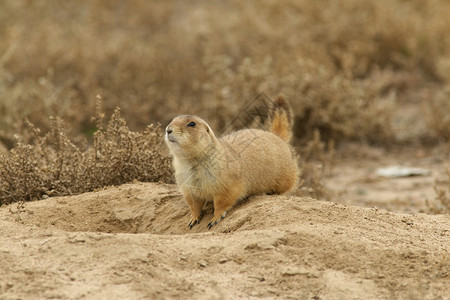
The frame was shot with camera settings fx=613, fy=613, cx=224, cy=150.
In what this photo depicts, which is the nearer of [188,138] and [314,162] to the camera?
[188,138]

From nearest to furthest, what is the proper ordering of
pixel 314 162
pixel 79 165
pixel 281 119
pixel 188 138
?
1. pixel 188 138
2. pixel 79 165
3. pixel 281 119
4. pixel 314 162

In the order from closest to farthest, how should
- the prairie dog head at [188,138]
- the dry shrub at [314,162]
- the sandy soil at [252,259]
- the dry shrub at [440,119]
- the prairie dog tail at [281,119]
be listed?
the sandy soil at [252,259] → the prairie dog head at [188,138] → the prairie dog tail at [281,119] → the dry shrub at [314,162] → the dry shrub at [440,119]

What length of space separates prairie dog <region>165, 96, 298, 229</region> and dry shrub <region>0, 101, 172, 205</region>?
71 centimetres

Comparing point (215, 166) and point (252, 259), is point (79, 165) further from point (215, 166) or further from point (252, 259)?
point (252, 259)

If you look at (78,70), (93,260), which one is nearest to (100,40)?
(78,70)

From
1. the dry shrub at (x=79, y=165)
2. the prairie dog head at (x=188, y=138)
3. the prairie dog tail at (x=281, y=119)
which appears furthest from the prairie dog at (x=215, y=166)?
the dry shrub at (x=79, y=165)

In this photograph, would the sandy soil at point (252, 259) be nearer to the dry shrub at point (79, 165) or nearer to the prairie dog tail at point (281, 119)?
the dry shrub at point (79, 165)

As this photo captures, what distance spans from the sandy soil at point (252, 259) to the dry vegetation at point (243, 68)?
208cm

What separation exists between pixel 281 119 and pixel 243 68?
9.70 feet

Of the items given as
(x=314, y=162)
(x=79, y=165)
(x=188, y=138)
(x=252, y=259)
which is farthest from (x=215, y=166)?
(x=314, y=162)

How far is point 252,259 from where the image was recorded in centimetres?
344

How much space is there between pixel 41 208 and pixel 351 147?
5.13m

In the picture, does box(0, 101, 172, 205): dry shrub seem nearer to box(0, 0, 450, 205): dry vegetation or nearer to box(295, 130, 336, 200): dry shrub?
box(0, 0, 450, 205): dry vegetation

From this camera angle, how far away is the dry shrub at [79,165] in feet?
16.4
